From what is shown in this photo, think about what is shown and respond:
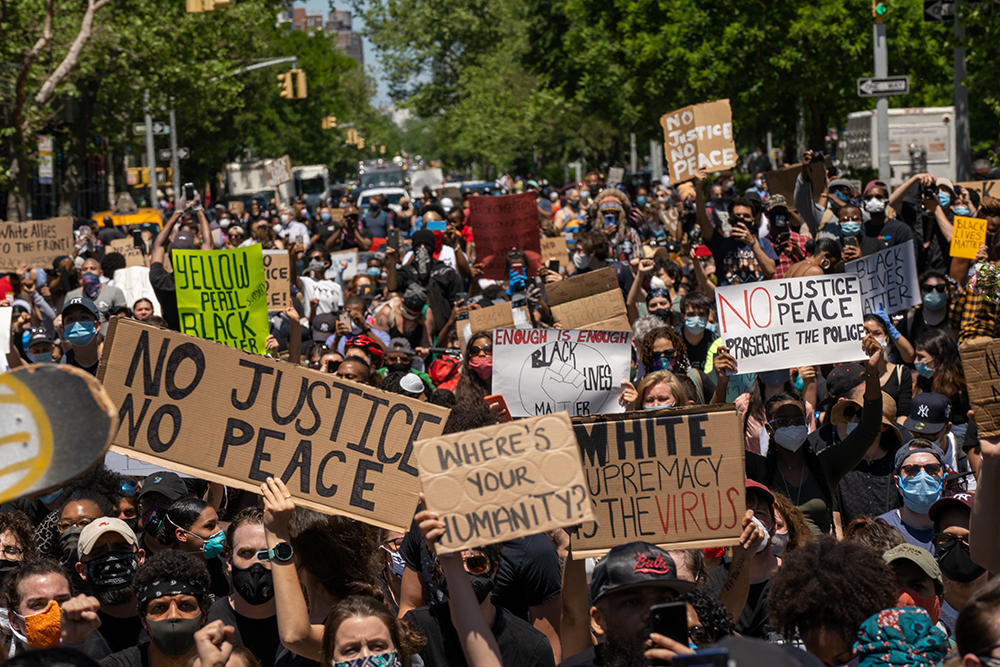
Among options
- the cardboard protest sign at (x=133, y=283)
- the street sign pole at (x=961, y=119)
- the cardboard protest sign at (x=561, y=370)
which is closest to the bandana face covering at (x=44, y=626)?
the cardboard protest sign at (x=561, y=370)

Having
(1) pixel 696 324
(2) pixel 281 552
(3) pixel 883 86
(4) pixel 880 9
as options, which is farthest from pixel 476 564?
(4) pixel 880 9

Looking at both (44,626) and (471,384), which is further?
(471,384)

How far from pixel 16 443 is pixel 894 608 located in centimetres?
245

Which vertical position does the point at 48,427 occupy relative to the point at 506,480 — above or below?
above

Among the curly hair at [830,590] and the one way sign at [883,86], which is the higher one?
the one way sign at [883,86]

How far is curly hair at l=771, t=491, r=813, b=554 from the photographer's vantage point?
4.89 metres

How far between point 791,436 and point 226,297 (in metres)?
4.67

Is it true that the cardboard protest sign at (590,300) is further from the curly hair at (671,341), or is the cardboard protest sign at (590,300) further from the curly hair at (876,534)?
the curly hair at (876,534)

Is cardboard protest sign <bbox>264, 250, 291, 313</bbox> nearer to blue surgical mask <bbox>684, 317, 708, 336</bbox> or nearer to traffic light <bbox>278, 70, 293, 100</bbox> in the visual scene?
blue surgical mask <bbox>684, 317, 708, 336</bbox>

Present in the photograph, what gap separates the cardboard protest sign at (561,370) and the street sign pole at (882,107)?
35.5 feet

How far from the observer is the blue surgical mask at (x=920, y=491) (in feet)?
17.5

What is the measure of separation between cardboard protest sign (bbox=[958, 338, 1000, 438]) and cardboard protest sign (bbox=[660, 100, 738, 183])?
667cm

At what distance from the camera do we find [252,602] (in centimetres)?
427

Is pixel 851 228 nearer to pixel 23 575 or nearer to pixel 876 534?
pixel 876 534
